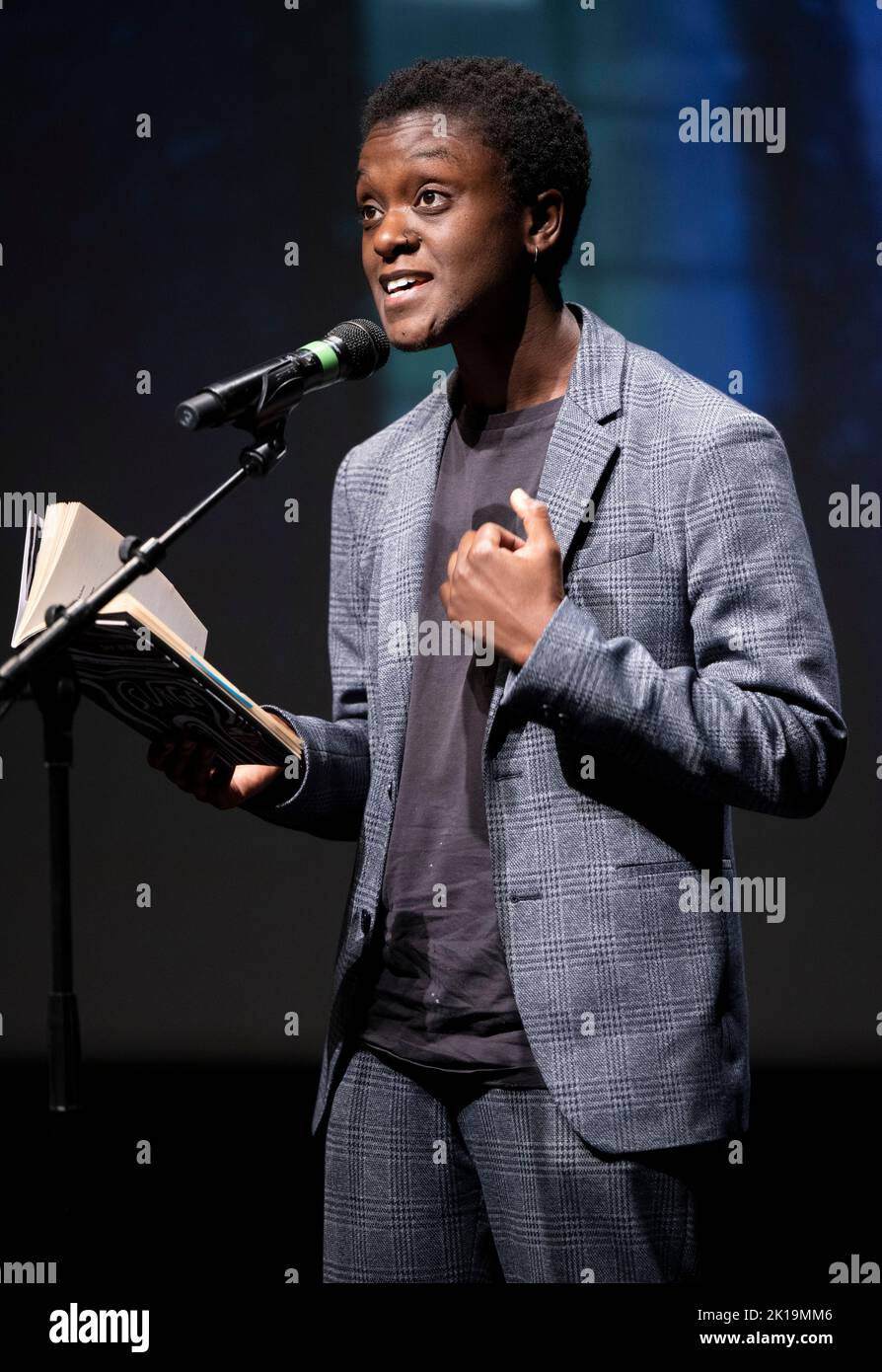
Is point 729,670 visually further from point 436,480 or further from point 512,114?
point 512,114

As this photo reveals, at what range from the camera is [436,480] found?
6.18 ft

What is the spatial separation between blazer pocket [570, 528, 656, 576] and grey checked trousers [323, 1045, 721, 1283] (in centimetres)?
58

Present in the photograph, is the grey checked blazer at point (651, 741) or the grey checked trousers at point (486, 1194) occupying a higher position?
the grey checked blazer at point (651, 741)


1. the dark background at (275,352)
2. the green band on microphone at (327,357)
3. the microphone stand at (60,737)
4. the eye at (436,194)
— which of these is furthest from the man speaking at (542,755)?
the dark background at (275,352)

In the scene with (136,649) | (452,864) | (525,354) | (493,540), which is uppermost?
(525,354)

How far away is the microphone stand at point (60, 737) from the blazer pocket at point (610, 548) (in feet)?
1.56

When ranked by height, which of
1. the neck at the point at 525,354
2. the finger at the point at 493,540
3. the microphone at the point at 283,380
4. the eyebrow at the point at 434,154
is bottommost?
the finger at the point at 493,540

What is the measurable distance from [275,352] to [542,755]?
7.65 feet

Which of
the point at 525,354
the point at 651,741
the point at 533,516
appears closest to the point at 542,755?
the point at 651,741

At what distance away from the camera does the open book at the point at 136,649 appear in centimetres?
150

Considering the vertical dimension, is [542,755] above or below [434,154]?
below

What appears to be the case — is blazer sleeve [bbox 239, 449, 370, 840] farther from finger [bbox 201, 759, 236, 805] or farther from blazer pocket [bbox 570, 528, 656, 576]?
blazer pocket [bbox 570, 528, 656, 576]

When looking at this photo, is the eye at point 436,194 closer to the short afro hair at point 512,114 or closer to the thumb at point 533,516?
the short afro hair at point 512,114
